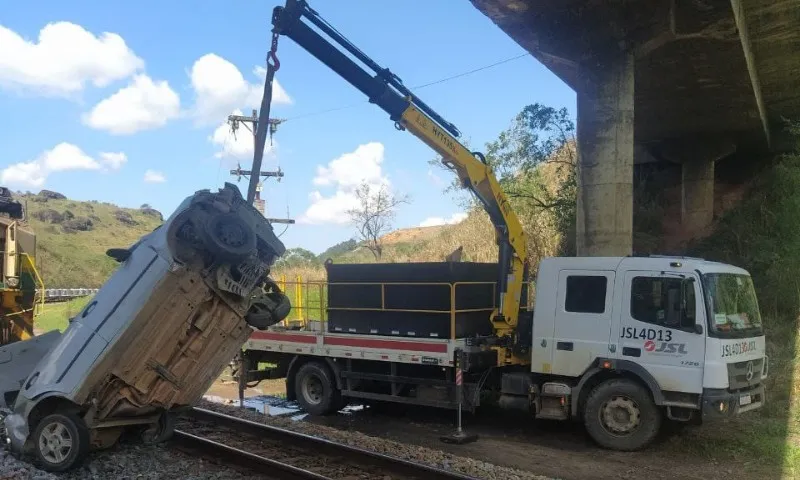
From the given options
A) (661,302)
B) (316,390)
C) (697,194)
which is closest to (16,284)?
(316,390)

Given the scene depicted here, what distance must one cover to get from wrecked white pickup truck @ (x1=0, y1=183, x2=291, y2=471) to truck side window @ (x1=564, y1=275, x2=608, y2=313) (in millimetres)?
4378

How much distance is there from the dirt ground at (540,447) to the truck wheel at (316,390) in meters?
0.22

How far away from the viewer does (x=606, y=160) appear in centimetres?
1298

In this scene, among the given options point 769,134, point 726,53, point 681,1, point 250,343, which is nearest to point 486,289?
point 250,343

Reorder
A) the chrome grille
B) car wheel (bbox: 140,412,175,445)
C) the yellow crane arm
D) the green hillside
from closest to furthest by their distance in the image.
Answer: car wheel (bbox: 140,412,175,445)
the chrome grille
the yellow crane arm
the green hillside

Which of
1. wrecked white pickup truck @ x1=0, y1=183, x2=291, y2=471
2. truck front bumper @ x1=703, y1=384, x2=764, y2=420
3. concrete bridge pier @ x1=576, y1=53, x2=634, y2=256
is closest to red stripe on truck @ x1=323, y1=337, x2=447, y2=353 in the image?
wrecked white pickup truck @ x1=0, y1=183, x2=291, y2=471

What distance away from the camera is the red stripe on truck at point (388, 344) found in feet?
31.3

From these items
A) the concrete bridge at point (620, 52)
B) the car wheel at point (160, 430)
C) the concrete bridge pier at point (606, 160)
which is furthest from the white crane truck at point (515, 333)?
the car wheel at point (160, 430)

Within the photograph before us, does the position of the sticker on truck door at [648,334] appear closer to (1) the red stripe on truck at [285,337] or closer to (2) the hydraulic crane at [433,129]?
(2) the hydraulic crane at [433,129]

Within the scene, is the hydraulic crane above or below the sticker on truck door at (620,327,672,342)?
above

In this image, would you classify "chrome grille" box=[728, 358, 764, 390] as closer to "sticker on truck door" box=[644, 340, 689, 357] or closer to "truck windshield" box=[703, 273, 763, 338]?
"truck windshield" box=[703, 273, 763, 338]

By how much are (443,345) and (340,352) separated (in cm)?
210

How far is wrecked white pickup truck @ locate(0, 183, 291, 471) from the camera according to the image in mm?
6289

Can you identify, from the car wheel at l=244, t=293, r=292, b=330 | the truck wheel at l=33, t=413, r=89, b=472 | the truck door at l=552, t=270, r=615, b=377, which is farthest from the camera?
the truck door at l=552, t=270, r=615, b=377
